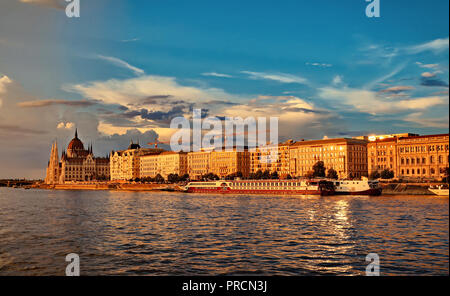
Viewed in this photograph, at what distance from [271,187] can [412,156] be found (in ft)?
132

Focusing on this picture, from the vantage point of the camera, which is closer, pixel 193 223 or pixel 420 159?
pixel 193 223

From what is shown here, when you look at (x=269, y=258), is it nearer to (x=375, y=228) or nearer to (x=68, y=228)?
(x=375, y=228)

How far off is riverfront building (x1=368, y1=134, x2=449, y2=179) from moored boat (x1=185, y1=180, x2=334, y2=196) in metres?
31.9

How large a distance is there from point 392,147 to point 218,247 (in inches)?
4221

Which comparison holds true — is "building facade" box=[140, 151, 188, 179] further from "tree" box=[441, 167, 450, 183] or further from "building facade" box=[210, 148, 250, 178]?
"tree" box=[441, 167, 450, 183]

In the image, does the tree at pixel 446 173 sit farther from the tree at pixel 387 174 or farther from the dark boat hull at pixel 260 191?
the dark boat hull at pixel 260 191

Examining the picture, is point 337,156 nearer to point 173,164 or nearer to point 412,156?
point 412,156

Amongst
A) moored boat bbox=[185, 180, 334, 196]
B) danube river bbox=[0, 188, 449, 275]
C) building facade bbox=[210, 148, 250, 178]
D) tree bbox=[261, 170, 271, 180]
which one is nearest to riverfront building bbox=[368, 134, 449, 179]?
moored boat bbox=[185, 180, 334, 196]

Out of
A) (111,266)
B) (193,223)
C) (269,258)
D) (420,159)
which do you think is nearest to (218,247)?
(269,258)

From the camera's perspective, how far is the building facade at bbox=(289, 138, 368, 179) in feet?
430

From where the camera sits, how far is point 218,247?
22156mm

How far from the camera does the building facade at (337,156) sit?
131 meters

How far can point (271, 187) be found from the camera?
97688mm

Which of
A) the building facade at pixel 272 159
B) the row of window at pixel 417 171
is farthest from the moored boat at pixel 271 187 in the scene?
the building facade at pixel 272 159
